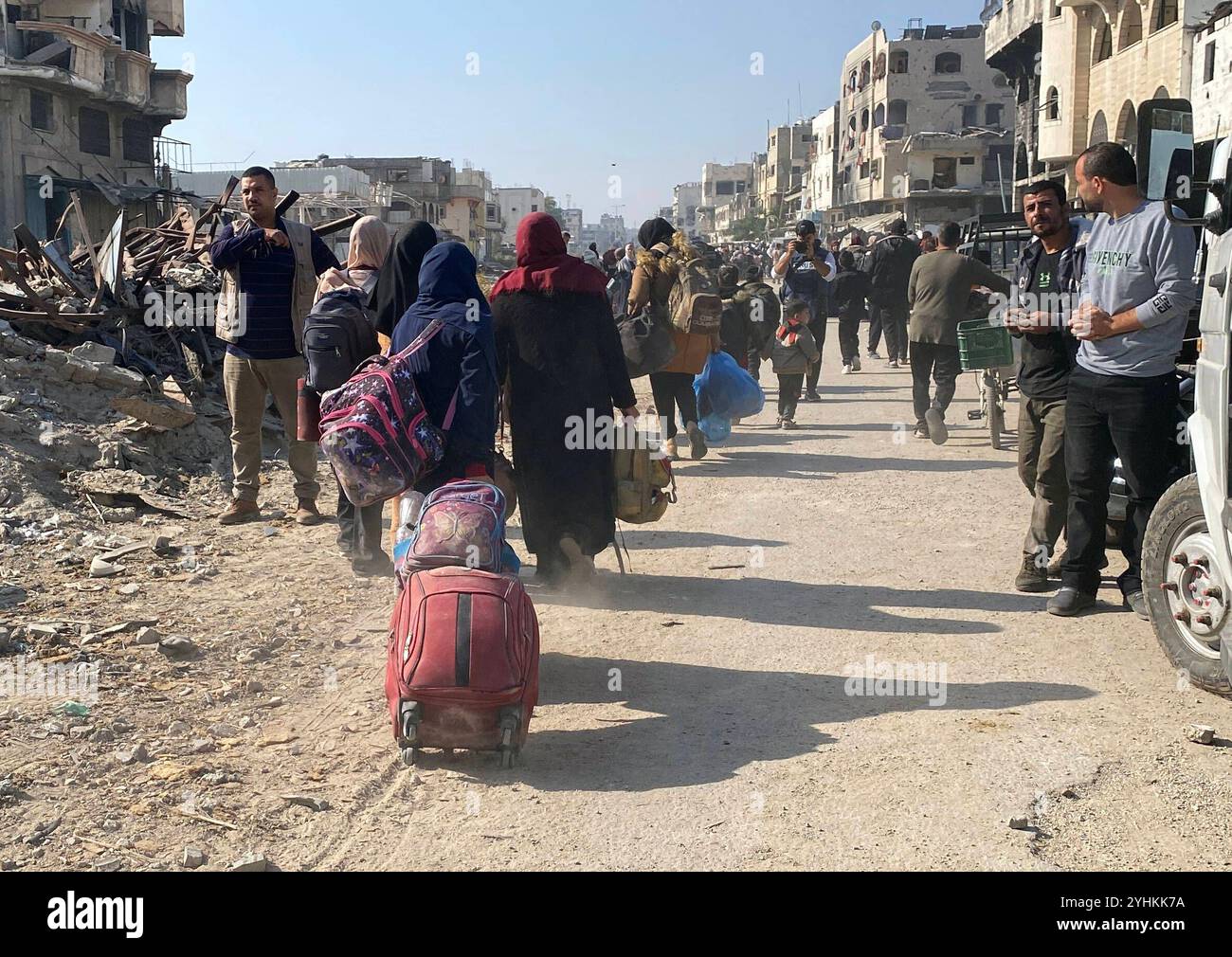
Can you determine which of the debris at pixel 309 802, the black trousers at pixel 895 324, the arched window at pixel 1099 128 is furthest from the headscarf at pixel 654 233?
the arched window at pixel 1099 128

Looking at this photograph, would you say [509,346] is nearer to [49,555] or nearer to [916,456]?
[49,555]

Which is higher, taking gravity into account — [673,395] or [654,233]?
[654,233]

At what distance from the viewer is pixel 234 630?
6.14 meters

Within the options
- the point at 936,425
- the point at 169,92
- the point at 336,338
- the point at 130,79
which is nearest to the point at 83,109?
the point at 130,79

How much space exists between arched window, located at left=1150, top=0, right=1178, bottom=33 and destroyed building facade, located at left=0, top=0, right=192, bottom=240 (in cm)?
2856

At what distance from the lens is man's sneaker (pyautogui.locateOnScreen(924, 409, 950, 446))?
11648 mm

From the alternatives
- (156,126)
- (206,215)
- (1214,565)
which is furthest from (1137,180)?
(156,126)

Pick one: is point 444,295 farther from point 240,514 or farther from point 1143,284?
point 240,514

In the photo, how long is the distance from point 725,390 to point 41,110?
39.0 metres

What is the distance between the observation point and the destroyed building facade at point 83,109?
1591 inches

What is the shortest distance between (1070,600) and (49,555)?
576 centimetres

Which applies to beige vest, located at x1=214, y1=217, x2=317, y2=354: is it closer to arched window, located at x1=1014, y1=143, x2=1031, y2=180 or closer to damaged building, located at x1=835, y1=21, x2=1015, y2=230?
arched window, located at x1=1014, y1=143, x2=1031, y2=180

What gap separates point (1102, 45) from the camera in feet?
122

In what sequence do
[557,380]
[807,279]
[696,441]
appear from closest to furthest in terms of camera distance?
[557,380], [696,441], [807,279]
